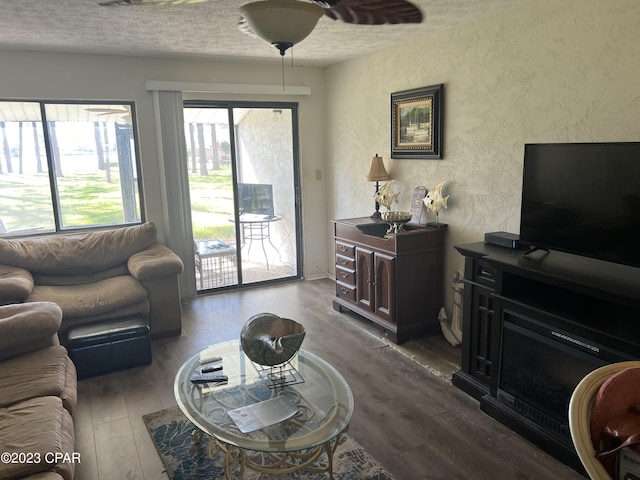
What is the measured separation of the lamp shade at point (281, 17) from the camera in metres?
1.94

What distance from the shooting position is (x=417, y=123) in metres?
4.08

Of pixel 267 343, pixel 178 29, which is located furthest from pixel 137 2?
pixel 267 343

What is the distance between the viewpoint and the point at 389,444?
2.52m

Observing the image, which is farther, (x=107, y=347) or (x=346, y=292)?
(x=346, y=292)

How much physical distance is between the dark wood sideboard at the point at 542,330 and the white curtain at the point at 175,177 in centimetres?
308

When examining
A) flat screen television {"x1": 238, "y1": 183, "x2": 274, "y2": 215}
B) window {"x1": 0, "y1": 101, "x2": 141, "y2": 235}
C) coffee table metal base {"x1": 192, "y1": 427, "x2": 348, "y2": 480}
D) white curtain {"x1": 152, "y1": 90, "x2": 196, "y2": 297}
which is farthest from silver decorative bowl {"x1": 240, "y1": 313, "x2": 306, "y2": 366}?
flat screen television {"x1": 238, "y1": 183, "x2": 274, "y2": 215}

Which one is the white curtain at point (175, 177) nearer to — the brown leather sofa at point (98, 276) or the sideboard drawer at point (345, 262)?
the brown leather sofa at point (98, 276)

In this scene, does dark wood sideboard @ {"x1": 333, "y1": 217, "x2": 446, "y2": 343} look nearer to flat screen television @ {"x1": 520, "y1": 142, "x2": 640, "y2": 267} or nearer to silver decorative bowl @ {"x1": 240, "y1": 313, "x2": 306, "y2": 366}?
flat screen television @ {"x1": 520, "y1": 142, "x2": 640, "y2": 267}

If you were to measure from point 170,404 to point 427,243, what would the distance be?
2.25 metres

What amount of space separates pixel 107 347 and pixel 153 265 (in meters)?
0.80

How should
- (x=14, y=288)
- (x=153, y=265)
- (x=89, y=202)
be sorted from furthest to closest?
(x=89, y=202) < (x=153, y=265) < (x=14, y=288)

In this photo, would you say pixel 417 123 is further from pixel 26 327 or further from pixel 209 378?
pixel 26 327

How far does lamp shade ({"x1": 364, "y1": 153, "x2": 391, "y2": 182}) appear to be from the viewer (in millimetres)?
4426

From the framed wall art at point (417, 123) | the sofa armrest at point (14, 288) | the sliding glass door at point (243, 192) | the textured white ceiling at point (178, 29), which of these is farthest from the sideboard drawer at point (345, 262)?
the sofa armrest at point (14, 288)
